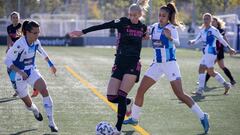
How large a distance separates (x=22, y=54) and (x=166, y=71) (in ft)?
7.90

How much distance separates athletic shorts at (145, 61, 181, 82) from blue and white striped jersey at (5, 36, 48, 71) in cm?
199

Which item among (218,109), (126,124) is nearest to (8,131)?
(126,124)

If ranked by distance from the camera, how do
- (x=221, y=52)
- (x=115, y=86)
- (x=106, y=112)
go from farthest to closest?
1. (x=221, y=52)
2. (x=106, y=112)
3. (x=115, y=86)

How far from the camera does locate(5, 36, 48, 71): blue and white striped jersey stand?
9875 mm

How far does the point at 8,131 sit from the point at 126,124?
201 cm

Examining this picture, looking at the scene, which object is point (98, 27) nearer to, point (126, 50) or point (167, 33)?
point (126, 50)

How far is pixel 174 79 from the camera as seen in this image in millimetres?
9930

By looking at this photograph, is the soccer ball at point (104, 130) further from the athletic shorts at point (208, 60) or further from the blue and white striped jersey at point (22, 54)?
the athletic shorts at point (208, 60)

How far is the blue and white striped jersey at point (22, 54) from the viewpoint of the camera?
988 centimetres

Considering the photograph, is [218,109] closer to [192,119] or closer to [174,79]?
[192,119]

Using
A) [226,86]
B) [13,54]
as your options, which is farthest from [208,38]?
[13,54]

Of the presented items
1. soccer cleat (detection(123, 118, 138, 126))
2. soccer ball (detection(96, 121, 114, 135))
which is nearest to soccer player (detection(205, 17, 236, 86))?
soccer cleat (detection(123, 118, 138, 126))

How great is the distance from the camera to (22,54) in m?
10.0

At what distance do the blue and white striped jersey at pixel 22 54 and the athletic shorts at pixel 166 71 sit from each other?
6.53 ft
